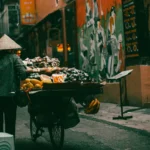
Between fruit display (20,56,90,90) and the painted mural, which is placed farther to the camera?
the painted mural

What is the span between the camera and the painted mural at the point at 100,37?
49.7 feet

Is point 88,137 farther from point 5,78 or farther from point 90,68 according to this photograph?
point 90,68

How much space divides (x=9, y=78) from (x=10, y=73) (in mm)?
A: 86

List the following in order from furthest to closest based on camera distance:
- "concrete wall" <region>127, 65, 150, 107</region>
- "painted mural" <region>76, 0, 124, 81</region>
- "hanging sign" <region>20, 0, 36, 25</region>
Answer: "hanging sign" <region>20, 0, 36, 25</region>, "painted mural" <region>76, 0, 124, 81</region>, "concrete wall" <region>127, 65, 150, 107</region>

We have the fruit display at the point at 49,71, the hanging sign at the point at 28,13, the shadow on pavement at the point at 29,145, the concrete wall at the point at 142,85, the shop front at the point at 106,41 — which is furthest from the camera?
the hanging sign at the point at 28,13

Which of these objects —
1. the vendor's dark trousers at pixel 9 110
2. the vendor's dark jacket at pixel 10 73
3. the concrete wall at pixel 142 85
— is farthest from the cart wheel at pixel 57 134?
the concrete wall at pixel 142 85

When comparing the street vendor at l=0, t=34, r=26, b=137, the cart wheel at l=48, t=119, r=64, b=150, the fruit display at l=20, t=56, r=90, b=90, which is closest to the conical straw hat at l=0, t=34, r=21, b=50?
the street vendor at l=0, t=34, r=26, b=137

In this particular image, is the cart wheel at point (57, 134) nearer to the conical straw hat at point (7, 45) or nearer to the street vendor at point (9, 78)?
the street vendor at point (9, 78)

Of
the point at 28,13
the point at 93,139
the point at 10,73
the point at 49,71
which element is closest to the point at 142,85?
the point at 49,71

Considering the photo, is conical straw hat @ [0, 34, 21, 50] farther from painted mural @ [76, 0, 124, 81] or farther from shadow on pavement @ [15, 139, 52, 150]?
painted mural @ [76, 0, 124, 81]

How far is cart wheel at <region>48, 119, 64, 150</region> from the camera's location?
7.13 meters

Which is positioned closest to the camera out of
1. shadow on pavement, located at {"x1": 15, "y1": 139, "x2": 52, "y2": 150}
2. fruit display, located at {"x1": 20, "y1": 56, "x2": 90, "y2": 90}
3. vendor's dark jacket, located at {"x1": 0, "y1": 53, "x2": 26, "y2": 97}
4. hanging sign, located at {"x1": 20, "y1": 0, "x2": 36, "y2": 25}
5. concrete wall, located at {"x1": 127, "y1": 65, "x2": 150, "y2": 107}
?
vendor's dark jacket, located at {"x1": 0, "y1": 53, "x2": 26, "y2": 97}

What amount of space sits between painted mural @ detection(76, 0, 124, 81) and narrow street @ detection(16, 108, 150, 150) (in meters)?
5.29

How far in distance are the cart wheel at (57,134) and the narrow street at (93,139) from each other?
28 cm
